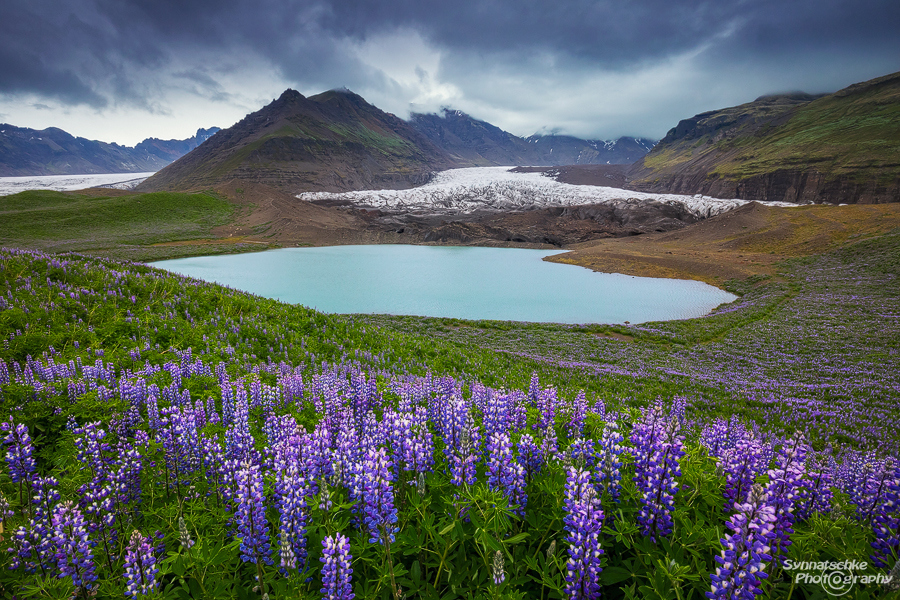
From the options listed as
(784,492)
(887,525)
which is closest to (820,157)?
(887,525)

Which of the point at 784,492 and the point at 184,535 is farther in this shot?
→ the point at 784,492

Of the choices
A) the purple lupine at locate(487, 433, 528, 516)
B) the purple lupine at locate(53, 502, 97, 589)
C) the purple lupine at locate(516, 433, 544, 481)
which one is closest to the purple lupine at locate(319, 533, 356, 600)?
the purple lupine at locate(487, 433, 528, 516)

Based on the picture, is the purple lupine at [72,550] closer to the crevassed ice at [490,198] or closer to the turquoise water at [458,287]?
the turquoise water at [458,287]

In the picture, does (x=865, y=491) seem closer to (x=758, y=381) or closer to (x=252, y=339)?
(x=252, y=339)

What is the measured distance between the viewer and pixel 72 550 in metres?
2.18

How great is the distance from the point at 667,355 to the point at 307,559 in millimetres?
21731

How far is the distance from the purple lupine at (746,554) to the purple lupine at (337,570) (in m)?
1.85

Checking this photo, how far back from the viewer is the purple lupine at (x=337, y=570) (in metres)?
2.02

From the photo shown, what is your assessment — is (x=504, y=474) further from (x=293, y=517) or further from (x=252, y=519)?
(x=252, y=519)

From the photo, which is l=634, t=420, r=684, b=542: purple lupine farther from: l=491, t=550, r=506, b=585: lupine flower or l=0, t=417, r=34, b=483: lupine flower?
l=0, t=417, r=34, b=483: lupine flower

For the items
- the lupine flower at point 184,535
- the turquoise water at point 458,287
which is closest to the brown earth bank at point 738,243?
the turquoise water at point 458,287

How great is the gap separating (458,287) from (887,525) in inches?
1540

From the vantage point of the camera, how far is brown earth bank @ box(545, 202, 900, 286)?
49.3 m

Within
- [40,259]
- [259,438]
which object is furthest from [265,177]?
[259,438]
